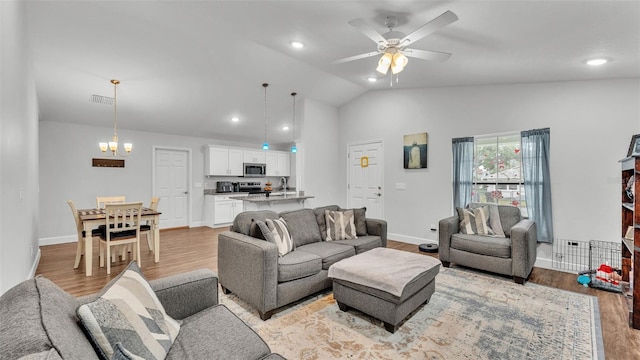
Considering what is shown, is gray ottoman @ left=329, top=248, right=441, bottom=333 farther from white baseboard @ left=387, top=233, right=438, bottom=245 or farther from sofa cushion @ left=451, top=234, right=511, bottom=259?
white baseboard @ left=387, top=233, right=438, bottom=245

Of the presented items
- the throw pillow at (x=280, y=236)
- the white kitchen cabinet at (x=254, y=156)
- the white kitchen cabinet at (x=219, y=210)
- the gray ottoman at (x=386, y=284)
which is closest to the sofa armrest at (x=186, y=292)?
the throw pillow at (x=280, y=236)

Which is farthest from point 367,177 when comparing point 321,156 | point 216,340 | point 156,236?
point 216,340

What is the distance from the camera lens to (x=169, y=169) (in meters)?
6.68

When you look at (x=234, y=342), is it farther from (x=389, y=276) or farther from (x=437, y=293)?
(x=437, y=293)

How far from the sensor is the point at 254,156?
25.3 ft

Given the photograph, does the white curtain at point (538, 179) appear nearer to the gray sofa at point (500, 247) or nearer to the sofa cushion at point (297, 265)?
the gray sofa at point (500, 247)

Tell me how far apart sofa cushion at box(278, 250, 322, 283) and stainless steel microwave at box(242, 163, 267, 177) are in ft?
16.3

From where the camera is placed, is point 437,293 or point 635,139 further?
point 437,293

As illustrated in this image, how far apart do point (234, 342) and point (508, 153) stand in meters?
4.49

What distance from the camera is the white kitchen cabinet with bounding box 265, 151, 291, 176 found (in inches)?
319

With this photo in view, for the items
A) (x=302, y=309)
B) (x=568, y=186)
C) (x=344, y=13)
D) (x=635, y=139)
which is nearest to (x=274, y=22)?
(x=344, y=13)

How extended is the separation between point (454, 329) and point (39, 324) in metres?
2.57

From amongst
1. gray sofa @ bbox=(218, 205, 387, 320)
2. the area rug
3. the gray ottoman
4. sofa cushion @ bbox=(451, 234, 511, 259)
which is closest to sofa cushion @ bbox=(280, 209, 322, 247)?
gray sofa @ bbox=(218, 205, 387, 320)

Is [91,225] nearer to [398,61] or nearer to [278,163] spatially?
[398,61]
